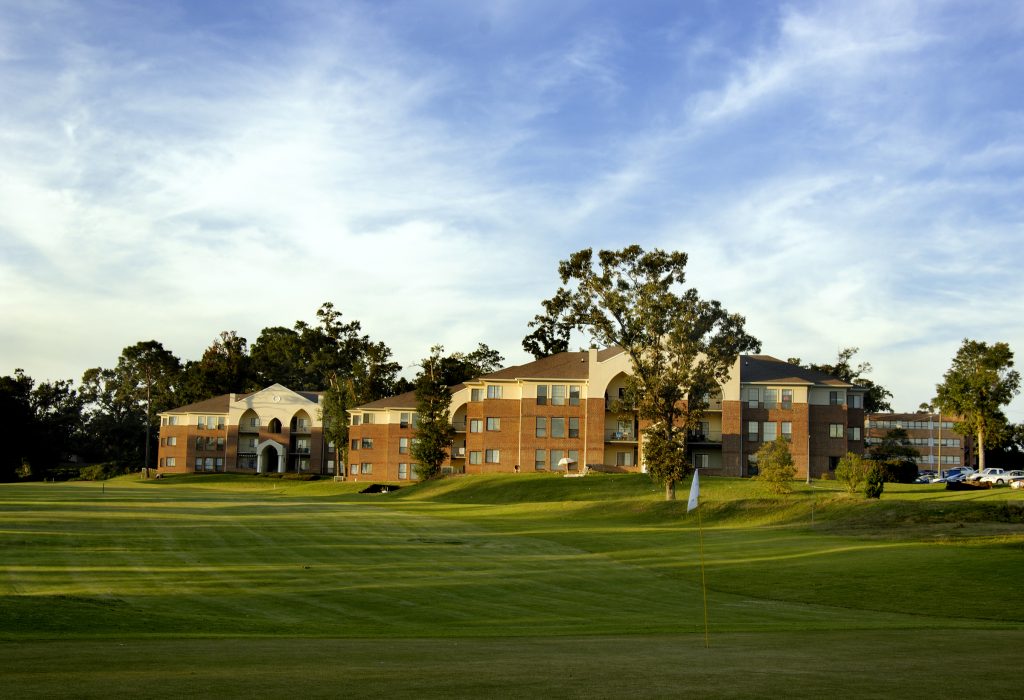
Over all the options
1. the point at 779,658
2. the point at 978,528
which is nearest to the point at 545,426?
the point at 978,528

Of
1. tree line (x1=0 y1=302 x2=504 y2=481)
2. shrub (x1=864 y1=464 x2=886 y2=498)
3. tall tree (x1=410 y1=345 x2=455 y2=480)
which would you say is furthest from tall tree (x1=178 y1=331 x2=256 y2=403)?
shrub (x1=864 y1=464 x2=886 y2=498)

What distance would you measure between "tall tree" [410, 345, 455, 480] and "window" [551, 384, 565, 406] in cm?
1074

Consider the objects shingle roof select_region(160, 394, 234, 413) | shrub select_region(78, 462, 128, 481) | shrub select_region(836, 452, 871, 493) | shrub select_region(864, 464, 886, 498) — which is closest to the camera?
shrub select_region(864, 464, 886, 498)

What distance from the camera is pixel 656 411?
214 feet

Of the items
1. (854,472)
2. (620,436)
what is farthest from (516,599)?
(620,436)

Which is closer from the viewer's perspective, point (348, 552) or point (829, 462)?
point (348, 552)

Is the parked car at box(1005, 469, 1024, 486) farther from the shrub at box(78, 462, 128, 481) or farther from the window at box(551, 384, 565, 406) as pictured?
the shrub at box(78, 462, 128, 481)

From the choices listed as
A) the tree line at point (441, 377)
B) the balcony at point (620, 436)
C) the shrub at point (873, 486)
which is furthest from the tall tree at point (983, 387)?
the shrub at point (873, 486)

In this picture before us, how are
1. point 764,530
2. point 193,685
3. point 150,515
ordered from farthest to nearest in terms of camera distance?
point 150,515
point 764,530
point 193,685

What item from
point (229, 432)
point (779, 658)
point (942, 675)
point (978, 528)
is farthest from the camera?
point (229, 432)

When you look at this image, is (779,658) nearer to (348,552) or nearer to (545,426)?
(348,552)

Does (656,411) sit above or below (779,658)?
above

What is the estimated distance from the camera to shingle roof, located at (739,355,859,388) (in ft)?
291

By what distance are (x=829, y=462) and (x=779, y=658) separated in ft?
254
